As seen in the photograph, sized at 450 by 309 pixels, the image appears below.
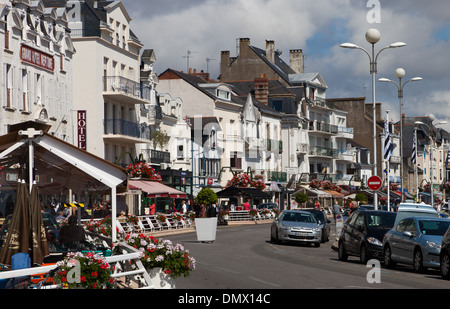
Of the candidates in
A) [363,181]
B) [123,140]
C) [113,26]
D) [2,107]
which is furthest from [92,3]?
[363,181]

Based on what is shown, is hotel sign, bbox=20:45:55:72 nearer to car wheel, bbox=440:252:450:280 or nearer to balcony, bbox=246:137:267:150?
car wheel, bbox=440:252:450:280

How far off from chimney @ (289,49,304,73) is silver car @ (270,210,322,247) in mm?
78159

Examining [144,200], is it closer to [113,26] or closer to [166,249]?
[113,26]

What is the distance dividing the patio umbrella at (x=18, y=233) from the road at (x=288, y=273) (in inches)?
145

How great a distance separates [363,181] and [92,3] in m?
64.7

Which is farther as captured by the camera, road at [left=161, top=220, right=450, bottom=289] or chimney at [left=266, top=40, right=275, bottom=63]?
chimney at [left=266, top=40, right=275, bottom=63]

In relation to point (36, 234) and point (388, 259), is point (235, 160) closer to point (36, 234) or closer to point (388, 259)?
point (388, 259)

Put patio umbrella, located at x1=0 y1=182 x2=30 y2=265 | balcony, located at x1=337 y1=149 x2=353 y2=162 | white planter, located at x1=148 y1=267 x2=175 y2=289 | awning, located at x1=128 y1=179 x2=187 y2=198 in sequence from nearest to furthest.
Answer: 1. patio umbrella, located at x1=0 y1=182 x2=30 y2=265
2. white planter, located at x1=148 y1=267 x2=175 y2=289
3. awning, located at x1=128 y1=179 x2=187 y2=198
4. balcony, located at x1=337 y1=149 x2=353 y2=162

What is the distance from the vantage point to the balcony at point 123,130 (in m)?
57.0

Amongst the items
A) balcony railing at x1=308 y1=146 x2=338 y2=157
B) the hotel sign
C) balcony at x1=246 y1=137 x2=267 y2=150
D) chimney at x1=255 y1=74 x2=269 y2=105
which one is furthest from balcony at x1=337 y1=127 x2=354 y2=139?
the hotel sign

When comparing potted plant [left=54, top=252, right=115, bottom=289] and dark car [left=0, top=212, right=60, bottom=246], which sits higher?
dark car [left=0, top=212, right=60, bottom=246]

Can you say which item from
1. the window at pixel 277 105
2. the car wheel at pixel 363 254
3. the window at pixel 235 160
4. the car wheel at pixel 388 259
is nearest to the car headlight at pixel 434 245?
the car wheel at pixel 388 259

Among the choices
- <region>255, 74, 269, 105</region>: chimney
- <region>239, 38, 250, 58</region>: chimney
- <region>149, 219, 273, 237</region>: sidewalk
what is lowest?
<region>149, 219, 273, 237</region>: sidewalk

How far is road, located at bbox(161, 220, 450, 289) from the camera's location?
704 inches
